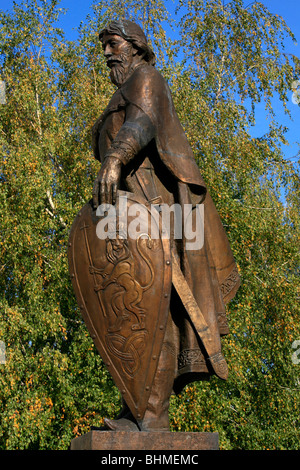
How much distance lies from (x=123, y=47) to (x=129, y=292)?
1724 mm

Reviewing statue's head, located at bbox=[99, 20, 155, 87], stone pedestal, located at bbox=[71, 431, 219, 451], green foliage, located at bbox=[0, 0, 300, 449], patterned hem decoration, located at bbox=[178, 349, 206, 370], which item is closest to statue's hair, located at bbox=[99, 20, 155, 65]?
statue's head, located at bbox=[99, 20, 155, 87]

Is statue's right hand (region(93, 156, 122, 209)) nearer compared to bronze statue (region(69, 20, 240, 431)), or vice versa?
bronze statue (region(69, 20, 240, 431))

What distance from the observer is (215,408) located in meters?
12.3

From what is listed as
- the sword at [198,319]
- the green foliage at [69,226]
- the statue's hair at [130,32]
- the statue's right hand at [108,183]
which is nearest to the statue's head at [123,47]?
the statue's hair at [130,32]

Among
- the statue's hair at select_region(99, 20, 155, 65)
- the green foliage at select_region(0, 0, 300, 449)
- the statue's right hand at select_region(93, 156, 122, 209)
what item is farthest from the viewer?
the green foliage at select_region(0, 0, 300, 449)

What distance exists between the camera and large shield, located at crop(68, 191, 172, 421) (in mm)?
3783

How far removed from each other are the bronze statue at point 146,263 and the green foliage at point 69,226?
7730 mm

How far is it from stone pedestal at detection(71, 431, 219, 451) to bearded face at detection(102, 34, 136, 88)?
224cm

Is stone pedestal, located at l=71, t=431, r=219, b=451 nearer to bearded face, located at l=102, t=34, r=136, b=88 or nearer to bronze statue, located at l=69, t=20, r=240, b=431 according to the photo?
bronze statue, located at l=69, t=20, r=240, b=431

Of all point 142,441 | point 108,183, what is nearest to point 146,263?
point 108,183

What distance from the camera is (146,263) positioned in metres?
3.83

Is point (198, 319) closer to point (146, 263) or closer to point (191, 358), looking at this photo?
point (191, 358)

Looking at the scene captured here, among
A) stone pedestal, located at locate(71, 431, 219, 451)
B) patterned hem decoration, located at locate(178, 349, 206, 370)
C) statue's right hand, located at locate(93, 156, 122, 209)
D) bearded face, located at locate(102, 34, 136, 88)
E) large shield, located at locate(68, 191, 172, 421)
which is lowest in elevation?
stone pedestal, located at locate(71, 431, 219, 451)

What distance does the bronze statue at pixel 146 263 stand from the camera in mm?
3797
